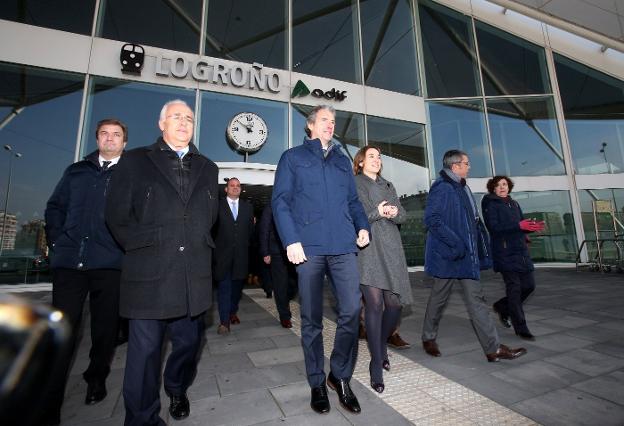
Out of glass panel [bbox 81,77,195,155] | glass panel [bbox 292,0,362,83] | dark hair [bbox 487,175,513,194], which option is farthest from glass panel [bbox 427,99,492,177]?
glass panel [bbox 81,77,195,155]

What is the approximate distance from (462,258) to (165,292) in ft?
8.22

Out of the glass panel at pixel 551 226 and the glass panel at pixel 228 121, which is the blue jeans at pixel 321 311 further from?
the glass panel at pixel 551 226

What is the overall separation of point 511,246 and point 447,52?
11.1 meters

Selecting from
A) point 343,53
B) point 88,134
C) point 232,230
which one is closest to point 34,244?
point 88,134

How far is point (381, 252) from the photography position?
105 inches

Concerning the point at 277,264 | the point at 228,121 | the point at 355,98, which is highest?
the point at 355,98

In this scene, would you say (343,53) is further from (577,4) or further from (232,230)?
(232,230)

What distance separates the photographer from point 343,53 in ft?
36.7

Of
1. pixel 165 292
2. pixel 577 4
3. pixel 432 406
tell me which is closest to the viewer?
pixel 165 292

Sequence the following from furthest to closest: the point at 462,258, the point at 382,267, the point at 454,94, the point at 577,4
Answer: the point at 454,94
the point at 577,4
the point at 462,258
the point at 382,267

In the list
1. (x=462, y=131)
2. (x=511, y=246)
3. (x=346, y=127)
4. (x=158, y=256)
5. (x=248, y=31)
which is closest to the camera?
(x=158, y=256)

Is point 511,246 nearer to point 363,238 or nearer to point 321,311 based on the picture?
point 363,238

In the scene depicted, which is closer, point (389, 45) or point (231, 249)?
point (231, 249)

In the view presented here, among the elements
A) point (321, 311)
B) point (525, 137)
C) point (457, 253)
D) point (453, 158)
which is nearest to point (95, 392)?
point (321, 311)
